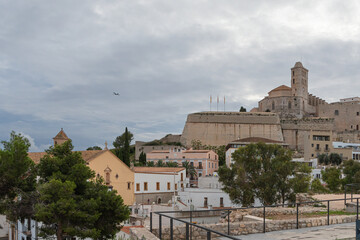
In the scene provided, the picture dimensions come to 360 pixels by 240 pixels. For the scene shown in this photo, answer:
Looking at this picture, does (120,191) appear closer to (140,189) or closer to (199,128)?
(140,189)

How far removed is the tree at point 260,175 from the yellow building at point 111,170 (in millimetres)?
13179

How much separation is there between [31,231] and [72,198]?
1180cm

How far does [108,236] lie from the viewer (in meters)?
15.5

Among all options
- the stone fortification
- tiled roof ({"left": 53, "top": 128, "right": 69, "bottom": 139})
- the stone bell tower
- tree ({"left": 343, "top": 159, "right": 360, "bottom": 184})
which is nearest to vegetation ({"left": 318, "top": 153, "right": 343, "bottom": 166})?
tree ({"left": 343, "top": 159, "right": 360, "bottom": 184})

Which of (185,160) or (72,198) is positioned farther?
(185,160)

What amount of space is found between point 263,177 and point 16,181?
14.9 m

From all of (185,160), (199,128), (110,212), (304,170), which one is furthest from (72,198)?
(199,128)

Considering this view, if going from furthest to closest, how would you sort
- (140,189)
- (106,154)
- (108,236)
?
(140,189) < (106,154) < (108,236)

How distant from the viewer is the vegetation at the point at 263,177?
76.3ft

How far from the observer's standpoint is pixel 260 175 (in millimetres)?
24375

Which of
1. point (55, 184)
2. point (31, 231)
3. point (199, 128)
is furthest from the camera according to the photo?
point (199, 128)

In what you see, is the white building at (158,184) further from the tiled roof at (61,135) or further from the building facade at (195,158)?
the tiled roof at (61,135)

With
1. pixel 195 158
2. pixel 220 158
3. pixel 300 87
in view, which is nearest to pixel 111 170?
pixel 195 158

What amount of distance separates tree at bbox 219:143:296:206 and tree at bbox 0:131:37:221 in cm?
1351
